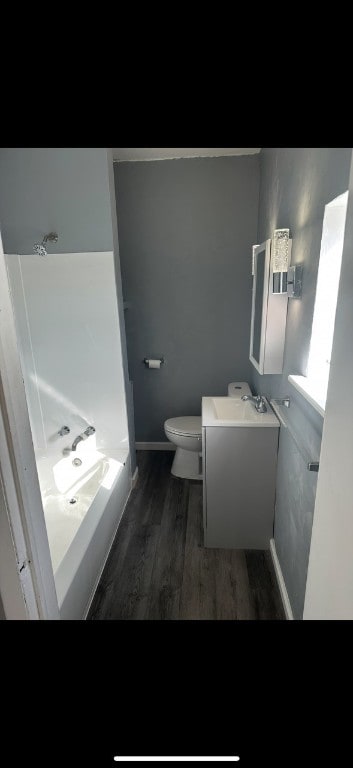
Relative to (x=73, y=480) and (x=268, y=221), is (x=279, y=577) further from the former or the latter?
(x=268, y=221)

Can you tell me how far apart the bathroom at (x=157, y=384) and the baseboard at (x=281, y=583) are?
0.01 meters

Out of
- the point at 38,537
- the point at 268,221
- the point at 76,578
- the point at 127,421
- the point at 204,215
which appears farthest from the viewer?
the point at 204,215

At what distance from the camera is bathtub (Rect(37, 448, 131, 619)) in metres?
1.40

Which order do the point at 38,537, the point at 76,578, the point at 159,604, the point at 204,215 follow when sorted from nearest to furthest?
the point at 38,537 → the point at 76,578 → the point at 159,604 → the point at 204,215

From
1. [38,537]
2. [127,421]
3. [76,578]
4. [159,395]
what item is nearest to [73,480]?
[127,421]

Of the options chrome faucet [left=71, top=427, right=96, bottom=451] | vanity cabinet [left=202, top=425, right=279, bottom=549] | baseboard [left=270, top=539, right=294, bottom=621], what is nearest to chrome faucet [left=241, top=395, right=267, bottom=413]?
vanity cabinet [left=202, top=425, right=279, bottom=549]

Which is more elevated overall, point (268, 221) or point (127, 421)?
point (268, 221)

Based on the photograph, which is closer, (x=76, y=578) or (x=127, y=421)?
(x=76, y=578)

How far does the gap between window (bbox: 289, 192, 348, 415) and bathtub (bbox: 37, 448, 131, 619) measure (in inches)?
47.9

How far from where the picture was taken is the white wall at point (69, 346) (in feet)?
6.67

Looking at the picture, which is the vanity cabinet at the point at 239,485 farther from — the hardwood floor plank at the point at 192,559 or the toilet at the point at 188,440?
the toilet at the point at 188,440

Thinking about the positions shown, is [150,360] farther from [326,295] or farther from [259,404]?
[326,295]

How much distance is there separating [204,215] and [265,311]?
136cm
